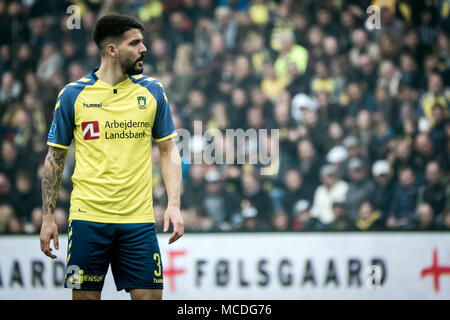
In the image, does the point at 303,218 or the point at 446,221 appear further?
the point at 303,218

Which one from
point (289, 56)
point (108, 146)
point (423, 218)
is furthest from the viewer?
point (289, 56)

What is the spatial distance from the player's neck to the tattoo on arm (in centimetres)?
47

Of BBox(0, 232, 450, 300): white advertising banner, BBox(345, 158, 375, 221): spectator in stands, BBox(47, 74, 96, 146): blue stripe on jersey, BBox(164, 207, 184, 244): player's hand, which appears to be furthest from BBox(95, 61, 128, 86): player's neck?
BBox(345, 158, 375, 221): spectator in stands

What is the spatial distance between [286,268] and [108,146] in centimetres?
478

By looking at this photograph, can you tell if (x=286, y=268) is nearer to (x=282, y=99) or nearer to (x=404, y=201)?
(x=404, y=201)

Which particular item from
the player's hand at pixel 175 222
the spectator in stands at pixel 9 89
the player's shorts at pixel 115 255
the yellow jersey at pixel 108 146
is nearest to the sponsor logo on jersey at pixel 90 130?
the yellow jersey at pixel 108 146

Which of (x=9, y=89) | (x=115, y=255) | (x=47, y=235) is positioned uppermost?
(x=9, y=89)

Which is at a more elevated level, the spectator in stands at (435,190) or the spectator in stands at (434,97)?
the spectator in stands at (434,97)

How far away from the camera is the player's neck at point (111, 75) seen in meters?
4.06

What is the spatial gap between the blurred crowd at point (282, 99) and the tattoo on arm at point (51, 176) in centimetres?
456

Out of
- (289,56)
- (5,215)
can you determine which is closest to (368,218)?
(289,56)

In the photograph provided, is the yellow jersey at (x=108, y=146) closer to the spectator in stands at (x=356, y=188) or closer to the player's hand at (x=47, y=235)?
the player's hand at (x=47, y=235)

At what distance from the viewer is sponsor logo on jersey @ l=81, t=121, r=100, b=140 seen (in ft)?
13.1

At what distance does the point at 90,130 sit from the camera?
4004 mm
